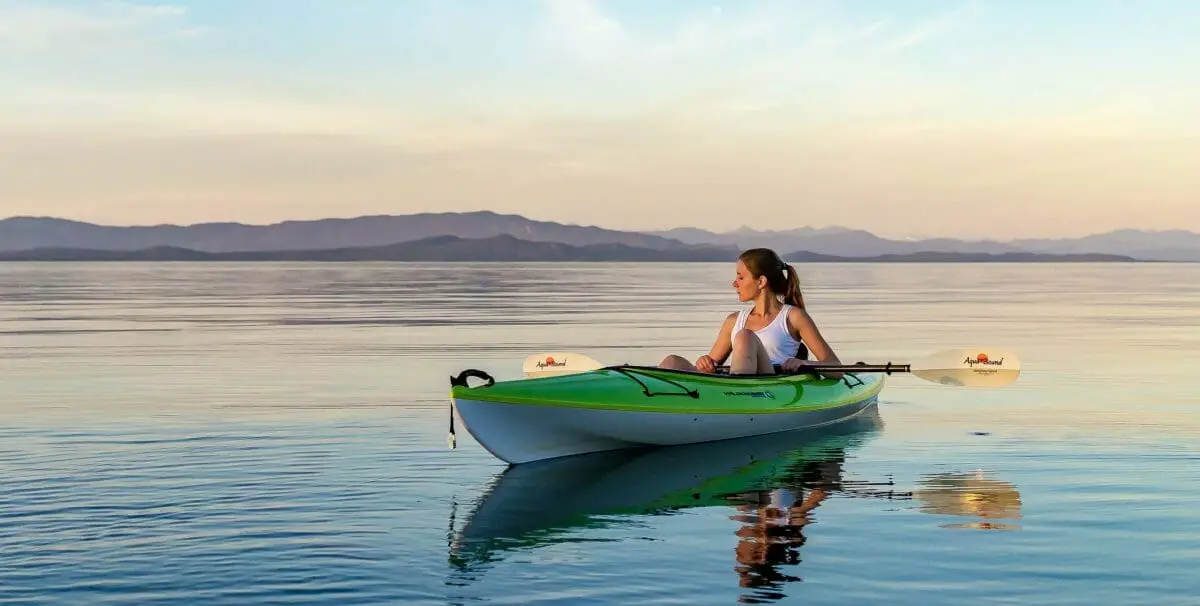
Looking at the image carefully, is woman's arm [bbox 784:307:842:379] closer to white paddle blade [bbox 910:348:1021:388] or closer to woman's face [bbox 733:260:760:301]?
woman's face [bbox 733:260:760:301]

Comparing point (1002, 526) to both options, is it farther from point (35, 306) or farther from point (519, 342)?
point (35, 306)

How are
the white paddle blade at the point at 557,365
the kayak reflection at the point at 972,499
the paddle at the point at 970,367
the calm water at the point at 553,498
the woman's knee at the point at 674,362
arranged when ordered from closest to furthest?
the calm water at the point at 553,498 → the kayak reflection at the point at 972,499 → the woman's knee at the point at 674,362 → the white paddle blade at the point at 557,365 → the paddle at the point at 970,367

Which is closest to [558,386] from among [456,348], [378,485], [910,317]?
→ [378,485]

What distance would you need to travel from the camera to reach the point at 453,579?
8.34m

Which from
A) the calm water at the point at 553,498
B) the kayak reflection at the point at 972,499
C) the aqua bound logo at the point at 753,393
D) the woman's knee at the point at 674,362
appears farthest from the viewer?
the woman's knee at the point at 674,362

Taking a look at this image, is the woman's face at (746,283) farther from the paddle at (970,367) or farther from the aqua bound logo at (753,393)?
the paddle at (970,367)

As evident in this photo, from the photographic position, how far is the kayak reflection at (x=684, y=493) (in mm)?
9344

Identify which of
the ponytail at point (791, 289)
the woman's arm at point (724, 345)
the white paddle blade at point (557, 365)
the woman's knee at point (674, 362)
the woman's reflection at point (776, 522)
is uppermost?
the ponytail at point (791, 289)

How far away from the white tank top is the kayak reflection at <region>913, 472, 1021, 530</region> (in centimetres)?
343

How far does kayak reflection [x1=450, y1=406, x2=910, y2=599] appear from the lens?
9344 millimetres

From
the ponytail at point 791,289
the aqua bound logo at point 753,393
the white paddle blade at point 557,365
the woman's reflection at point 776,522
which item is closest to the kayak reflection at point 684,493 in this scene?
the woman's reflection at point 776,522

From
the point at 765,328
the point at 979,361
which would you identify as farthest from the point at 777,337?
the point at 979,361

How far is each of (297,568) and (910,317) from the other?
32.9 meters

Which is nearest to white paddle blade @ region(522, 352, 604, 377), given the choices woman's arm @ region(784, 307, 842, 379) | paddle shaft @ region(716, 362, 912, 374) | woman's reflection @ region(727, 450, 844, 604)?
paddle shaft @ region(716, 362, 912, 374)
